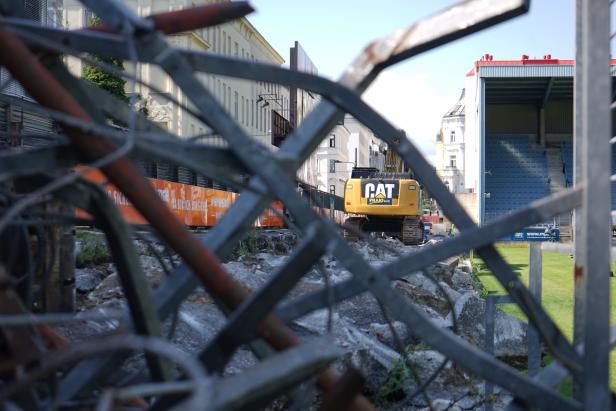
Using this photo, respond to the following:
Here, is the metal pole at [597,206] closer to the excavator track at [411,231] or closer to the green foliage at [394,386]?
the green foliage at [394,386]

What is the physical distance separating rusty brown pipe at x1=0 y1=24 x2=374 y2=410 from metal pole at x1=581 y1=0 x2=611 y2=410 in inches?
32.4

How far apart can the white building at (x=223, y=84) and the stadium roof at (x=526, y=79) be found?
32.7 ft

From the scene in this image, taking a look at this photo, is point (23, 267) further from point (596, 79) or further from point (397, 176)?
point (397, 176)

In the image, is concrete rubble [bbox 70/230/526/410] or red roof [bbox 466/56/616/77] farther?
red roof [bbox 466/56/616/77]

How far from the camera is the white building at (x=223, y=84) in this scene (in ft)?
118

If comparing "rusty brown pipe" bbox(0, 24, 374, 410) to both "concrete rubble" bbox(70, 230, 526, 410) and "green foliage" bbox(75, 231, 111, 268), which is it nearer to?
"concrete rubble" bbox(70, 230, 526, 410)

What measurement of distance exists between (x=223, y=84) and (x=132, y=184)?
42.9m

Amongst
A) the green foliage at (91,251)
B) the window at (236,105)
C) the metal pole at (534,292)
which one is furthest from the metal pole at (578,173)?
the window at (236,105)

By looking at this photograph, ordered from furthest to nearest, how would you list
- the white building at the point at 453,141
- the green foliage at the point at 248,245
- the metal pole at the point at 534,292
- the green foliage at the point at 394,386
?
1. the white building at the point at 453,141
2. the green foliage at the point at 248,245
3. the green foliage at the point at 394,386
4. the metal pole at the point at 534,292

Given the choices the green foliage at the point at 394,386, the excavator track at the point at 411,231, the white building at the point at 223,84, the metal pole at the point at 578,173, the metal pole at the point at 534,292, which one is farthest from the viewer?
the white building at the point at 223,84

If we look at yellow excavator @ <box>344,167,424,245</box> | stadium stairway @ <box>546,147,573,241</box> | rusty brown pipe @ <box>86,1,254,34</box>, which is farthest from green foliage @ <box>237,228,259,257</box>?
stadium stairway @ <box>546,147,573,241</box>

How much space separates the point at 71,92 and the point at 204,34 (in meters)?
41.2

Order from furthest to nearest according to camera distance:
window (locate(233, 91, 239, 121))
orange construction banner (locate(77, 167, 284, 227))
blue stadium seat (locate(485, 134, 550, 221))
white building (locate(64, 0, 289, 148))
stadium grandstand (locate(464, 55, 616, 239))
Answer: window (locate(233, 91, 239, 121))
white building (locate(64, 0, 289, 148))
blue stadium seat (locate(485, 134, 550, 221))
stadium grandstand (locate(464, 55, 616, 239))
orange construction banner (locate(77, 167, 284, 227))

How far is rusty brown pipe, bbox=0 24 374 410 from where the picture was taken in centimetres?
174
